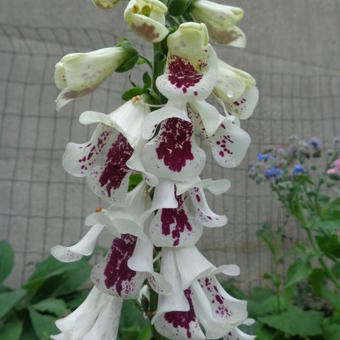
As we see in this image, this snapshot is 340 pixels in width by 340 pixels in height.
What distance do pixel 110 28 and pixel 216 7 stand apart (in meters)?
2.55

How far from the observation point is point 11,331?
2109 millimetres

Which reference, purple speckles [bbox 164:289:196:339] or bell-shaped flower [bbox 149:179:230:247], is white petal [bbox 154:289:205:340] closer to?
purple speckles [bbox 164:289:196:339]

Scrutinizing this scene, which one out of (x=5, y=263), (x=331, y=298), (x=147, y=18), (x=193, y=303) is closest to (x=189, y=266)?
(x=193, y=303)

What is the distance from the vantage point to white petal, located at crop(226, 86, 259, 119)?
2.71ft

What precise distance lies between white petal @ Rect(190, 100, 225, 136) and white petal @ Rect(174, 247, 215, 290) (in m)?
0.21

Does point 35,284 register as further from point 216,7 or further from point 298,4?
point 298,4

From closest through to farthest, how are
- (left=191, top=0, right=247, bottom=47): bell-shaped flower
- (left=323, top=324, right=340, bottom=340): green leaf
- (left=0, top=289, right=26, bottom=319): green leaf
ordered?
1. (left=191, top=0, right=247, bottom=47): bell-shaped flower
2. (left=323, top=324, right=340, bottom=340): green leaf
3. (left=0, top=289, right=26, bottom=319): green leaf

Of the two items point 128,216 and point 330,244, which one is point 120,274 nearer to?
point 128,216

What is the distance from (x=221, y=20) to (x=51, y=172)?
2338 millimetres

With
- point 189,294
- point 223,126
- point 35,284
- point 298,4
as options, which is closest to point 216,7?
point 223,126

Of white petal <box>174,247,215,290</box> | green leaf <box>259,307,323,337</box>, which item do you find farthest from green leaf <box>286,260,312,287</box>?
white petal <box>174,247,215,290</box>

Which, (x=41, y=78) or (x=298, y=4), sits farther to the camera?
(x=298, y=4)

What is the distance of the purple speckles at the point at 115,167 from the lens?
0.77m

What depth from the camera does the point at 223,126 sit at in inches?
30.4
